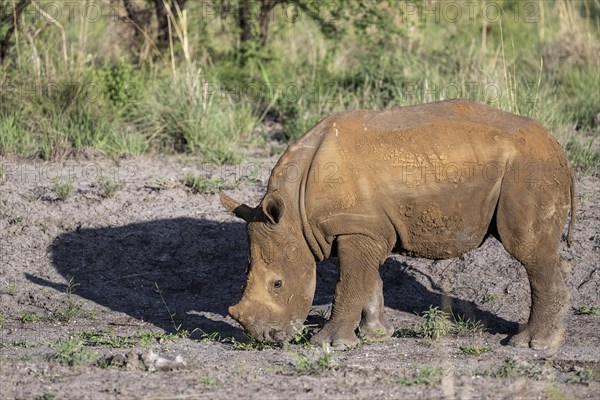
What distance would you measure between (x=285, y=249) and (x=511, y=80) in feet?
18.6

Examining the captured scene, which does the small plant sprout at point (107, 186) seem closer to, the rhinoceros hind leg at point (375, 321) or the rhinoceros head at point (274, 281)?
the rhinoceros head at point (274, 281)

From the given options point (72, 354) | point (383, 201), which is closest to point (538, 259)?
point (383, 201)

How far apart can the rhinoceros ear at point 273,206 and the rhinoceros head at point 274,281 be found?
5.0 inches

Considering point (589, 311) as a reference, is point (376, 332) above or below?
above

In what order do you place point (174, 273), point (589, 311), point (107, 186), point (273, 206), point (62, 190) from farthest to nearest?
point (107, 186) < point (62, 190) < point (174, 273) < point (589, 311) < point (273, 206)

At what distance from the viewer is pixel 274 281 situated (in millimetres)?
7566

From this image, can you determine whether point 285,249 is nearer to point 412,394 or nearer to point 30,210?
point 412,394

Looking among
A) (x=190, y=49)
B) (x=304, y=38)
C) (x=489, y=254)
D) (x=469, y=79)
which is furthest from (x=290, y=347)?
(x=304, y=38)

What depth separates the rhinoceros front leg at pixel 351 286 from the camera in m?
7.55

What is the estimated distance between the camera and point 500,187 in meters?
7.56

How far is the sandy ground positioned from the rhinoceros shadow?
0.01 meters

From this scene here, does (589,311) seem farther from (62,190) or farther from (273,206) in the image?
(62,190)

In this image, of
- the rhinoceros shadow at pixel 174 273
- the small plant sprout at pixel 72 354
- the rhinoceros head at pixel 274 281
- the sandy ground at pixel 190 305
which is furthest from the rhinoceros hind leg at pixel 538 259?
the small plant sprout at pixel 72 354

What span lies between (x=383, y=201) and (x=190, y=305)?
2270 millimetres
